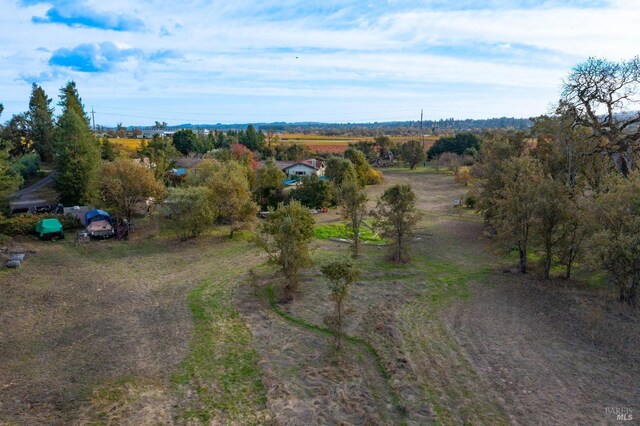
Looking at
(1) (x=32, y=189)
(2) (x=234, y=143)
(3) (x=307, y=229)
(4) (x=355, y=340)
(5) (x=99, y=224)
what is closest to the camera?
(4) (x=355, y=340)

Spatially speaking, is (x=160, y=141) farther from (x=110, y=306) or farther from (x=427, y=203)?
(x=110, y=306)

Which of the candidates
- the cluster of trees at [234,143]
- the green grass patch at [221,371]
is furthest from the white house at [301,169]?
the green grass patch at [221,371]

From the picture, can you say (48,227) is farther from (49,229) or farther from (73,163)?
(73,163)

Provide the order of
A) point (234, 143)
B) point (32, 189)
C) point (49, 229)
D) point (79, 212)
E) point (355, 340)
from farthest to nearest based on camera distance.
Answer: point (234, 143) < point (32, 189) < point (79, 212) < point (49, 229) < point (355, 340)

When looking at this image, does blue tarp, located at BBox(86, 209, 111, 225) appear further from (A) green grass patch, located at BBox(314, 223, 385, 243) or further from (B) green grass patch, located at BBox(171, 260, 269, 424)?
(B) green grass patch, located at BBox(171, 260, 269, 424)

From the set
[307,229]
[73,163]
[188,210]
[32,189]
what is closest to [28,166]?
[32,189]

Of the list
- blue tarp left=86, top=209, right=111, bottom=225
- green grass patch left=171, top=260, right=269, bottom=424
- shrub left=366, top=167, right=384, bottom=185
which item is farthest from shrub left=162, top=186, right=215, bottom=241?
shrub left=366, top=167, right=384, bottom=185

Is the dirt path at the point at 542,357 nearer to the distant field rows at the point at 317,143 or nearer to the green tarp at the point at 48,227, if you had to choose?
the green tarp at the point at 48,227

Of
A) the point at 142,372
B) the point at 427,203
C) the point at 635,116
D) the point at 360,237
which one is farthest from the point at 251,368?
the point at 427,203
